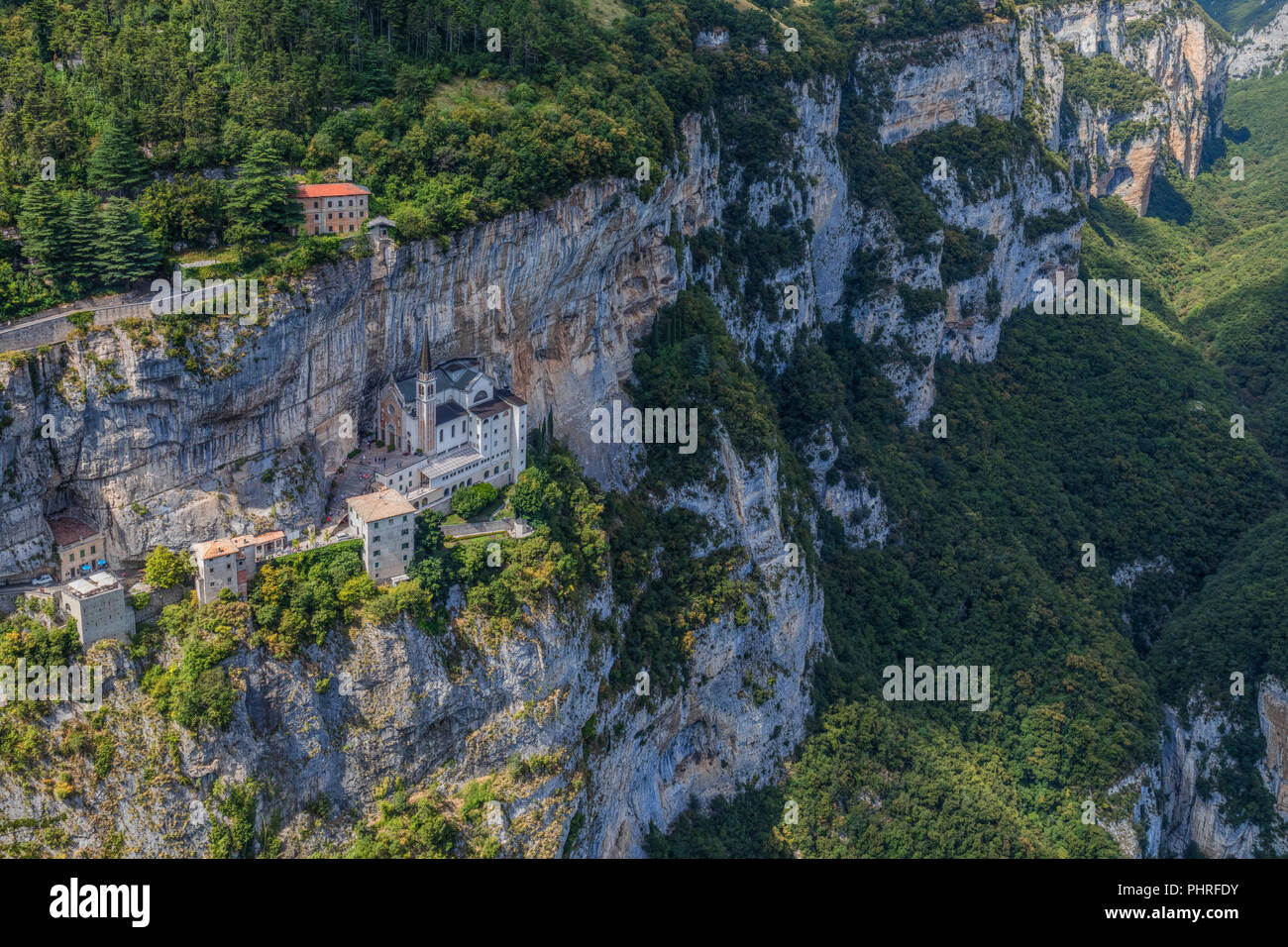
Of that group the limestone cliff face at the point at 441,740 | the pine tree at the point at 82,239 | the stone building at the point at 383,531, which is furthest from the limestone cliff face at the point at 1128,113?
the pine tree at the point at 82,239

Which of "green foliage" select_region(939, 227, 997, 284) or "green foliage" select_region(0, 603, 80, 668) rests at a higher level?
"green foliage" select_region(939, 227, 997, 284)

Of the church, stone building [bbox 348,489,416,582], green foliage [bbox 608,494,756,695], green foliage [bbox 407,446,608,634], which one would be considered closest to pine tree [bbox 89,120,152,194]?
the church

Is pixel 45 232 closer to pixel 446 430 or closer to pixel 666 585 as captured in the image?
pixel 446 430

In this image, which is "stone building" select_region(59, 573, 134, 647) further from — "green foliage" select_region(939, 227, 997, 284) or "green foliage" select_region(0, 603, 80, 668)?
"green foliage" select_region(939, 227, 997, 284)

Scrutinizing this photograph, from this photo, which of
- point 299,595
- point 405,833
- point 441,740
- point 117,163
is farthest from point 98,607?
point 117,163

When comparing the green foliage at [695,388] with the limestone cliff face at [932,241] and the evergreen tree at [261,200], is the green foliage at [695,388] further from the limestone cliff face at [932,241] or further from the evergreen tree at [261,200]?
the evergreen tree at [261,200]
